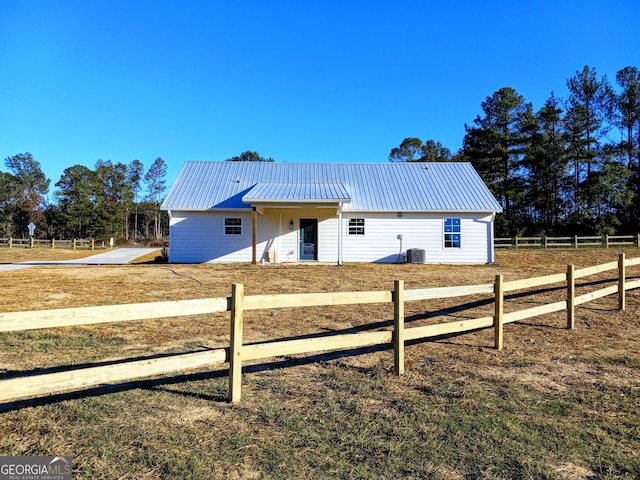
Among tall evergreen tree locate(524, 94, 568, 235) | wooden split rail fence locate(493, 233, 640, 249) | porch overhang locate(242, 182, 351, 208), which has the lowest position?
wooden split rail fence locate(493, 233, 640, 249)

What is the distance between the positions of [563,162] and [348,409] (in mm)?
42759

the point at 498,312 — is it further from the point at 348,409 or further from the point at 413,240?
the point at 413,240

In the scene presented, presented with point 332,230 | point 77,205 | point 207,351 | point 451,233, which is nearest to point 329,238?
point 332,230

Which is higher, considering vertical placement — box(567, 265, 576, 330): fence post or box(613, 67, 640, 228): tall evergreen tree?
box(613, 67, 640, 228): tall evergreen tree

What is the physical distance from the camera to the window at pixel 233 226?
2027 centimetres

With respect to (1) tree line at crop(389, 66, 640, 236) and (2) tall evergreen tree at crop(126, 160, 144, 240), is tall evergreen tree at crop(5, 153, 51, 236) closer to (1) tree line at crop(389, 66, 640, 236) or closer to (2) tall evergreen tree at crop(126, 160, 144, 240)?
(2) tall evergreen tree at crop(126, 160, 144, 240)

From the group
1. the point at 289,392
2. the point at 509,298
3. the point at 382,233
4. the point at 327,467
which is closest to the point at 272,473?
the point at 327,467

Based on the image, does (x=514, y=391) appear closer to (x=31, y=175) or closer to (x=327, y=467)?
(x=327, y=467)

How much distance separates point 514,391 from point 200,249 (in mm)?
17771

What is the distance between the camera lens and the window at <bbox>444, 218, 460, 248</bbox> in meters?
20.5

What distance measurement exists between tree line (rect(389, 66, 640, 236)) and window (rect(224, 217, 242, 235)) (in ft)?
95.9

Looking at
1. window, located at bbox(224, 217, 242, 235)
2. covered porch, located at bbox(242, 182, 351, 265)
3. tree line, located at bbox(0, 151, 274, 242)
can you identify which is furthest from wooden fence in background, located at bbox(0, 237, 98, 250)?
covered porch, located at bbox(242, 182, 351, 265)

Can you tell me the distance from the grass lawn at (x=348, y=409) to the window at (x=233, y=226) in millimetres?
12540

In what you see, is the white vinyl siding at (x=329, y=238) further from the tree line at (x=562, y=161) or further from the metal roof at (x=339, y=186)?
the tree line at (x=562, y=161)
